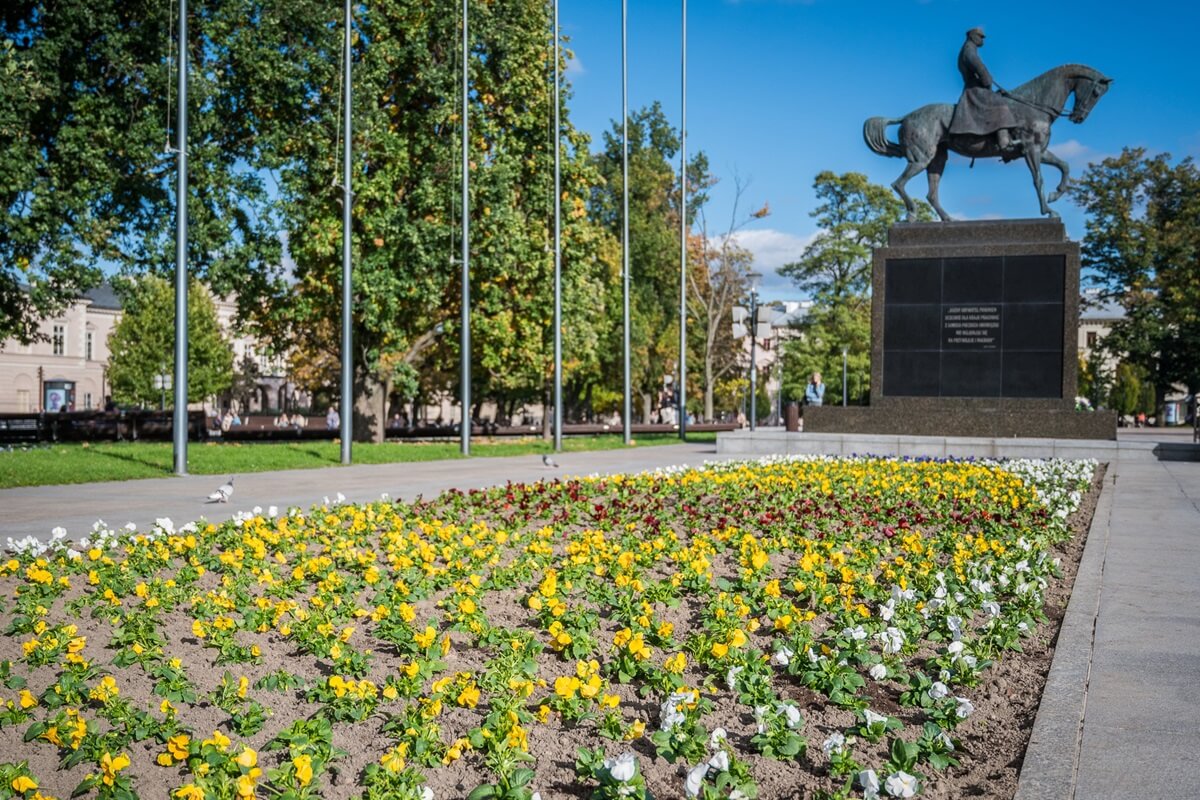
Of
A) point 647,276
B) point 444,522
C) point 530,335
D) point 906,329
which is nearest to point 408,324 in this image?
point 530,335

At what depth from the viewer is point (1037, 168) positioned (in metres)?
21.4

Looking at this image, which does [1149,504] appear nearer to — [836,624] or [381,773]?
[836,624]

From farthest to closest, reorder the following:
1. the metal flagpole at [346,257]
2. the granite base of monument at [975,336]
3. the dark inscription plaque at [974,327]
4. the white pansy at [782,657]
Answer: the dark inscription plaque at [974,327]
the granite base of monument at [975,336]
the metal flagpole at [346,257]
the white pansy at [782,657]

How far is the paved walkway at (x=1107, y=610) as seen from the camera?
3521mm

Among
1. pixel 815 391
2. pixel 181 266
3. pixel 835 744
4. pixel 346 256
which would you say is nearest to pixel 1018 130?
pixel 815 391

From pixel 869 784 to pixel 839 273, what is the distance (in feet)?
187

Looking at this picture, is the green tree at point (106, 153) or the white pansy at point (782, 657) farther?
the green tree at point (106, 153)

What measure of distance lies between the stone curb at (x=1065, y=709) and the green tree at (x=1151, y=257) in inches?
2169

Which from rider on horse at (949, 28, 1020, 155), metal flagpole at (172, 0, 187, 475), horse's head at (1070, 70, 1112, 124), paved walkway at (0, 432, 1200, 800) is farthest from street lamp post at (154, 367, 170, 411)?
horse's head at (1070, 70, 1112, 124)

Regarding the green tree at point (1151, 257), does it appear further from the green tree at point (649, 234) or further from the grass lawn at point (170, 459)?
the grass lawn at point (170, 459)

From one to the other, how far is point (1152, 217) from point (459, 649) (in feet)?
210

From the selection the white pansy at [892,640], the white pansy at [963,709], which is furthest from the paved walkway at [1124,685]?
the white pansy at [892,640]

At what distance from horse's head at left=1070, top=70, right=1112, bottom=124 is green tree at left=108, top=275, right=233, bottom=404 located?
55.7 m

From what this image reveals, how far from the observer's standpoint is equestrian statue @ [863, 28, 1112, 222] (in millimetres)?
21031
